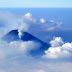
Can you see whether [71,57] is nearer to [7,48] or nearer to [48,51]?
[48,51]

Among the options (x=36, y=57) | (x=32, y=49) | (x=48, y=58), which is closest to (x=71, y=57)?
(x=48, y=58)

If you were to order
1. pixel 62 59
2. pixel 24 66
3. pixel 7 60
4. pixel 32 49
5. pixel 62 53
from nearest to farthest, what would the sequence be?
pixel 24 66, pixel 7 60, pixel 62 59, pixel 62 53, pixel 32 49

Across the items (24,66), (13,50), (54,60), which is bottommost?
(24,66)

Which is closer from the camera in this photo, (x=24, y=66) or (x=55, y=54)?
(x=24, y=66)

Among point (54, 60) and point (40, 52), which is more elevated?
point (40, 52)

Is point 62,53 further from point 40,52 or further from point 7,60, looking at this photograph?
point 7,60

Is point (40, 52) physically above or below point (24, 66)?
above

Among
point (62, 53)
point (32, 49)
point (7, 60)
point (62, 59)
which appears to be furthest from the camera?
point (32, 49)

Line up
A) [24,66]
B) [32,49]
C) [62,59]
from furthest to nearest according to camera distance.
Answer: [32,49]
[62,59]
[24,66]

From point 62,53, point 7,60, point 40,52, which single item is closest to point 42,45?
point 40,52
